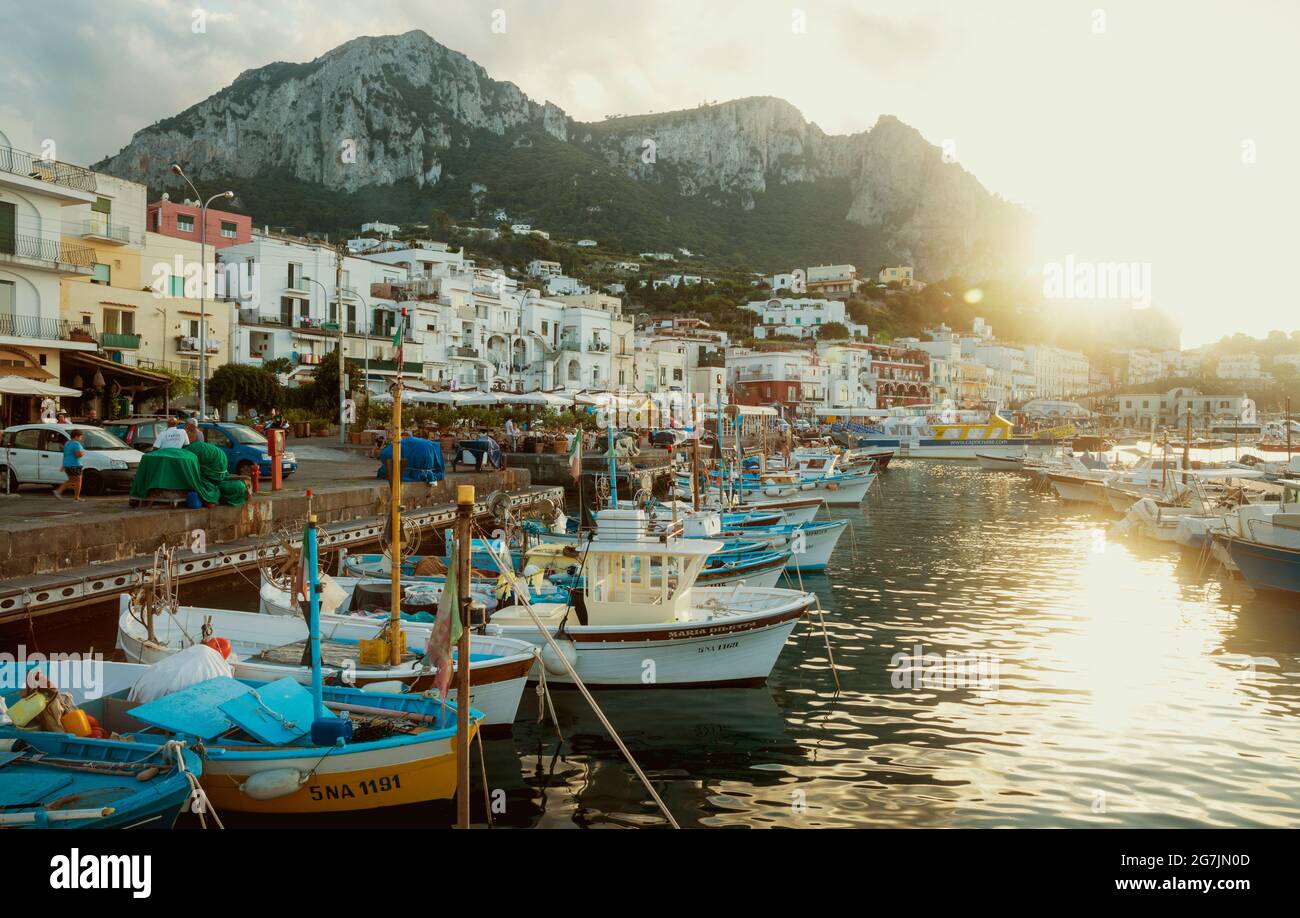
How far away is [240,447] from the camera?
83.4 ft

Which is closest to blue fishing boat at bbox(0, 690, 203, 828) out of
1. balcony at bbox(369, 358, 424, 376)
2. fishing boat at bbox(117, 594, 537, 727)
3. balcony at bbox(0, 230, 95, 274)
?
fishing boat at bbox(117, 594, 537, 727)

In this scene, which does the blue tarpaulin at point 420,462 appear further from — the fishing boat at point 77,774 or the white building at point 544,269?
the white building at point 544,269

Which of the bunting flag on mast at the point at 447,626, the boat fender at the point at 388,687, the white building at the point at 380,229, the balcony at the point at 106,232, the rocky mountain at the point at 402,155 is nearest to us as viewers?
the bunting flag on mast at the point at 447,626

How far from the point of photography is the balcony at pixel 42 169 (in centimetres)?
3334

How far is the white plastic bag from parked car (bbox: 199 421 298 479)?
15143 millimetres

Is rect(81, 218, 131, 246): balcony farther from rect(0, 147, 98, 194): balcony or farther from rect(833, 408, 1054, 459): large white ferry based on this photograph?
rect(833, 408, 1054, 459): large white ferry

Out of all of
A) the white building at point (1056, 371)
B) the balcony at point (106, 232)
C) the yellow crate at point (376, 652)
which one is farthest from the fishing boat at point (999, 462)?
the white building at point (1056, 371)

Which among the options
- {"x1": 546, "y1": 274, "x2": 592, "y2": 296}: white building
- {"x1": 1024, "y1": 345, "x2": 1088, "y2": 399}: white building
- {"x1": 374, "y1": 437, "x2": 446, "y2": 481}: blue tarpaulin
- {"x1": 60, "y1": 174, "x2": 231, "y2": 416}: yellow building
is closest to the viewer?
{"x1": 374, "y1": 437, "x2": 446, "y2": 481}: blue tarpaulin

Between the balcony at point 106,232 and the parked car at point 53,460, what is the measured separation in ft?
78.4

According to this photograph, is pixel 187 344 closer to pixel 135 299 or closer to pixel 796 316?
pixel 135 299

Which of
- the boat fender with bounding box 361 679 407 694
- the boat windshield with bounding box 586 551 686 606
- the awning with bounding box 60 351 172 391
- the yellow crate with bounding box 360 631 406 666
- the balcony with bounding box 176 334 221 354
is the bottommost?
the boat fender with bounding box 361 679 407 694

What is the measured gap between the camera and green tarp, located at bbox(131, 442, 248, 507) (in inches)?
784

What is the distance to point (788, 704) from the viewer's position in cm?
1404

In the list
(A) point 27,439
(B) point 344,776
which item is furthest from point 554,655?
(A) point 27,439
